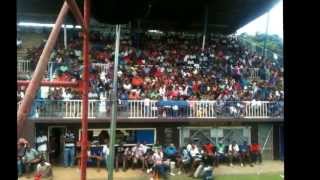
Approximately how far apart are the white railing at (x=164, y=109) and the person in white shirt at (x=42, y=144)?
416 millimetres

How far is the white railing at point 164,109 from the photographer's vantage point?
8.26 metres

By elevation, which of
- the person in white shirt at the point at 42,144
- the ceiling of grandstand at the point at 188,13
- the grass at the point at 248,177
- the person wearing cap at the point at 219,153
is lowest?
the grass at the point at 248,177

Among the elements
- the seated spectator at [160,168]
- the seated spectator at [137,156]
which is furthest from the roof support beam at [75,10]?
the seated spectator at [137,156]

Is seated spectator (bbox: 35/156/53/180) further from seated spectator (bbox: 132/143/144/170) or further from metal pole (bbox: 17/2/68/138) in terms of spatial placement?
metal pole (bbox: 17/2/68/138)

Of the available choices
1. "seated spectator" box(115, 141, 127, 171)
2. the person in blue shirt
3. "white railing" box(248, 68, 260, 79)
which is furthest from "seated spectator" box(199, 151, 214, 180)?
"white railing" box(248, 68, 260, 79)

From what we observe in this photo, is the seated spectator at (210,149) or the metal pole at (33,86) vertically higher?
the metal pole at (33,86)

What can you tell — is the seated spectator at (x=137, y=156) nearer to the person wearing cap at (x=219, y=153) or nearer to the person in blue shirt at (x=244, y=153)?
the person wearing cap at (x=219, y=153)

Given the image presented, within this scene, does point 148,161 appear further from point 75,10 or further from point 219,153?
point 75,10

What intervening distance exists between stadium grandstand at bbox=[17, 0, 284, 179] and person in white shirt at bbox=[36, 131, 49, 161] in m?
0.02

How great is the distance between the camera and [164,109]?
8.70 meters

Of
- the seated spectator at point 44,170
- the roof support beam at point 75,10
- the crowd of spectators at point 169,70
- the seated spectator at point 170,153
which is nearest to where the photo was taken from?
the roof support beam at point 75,10
